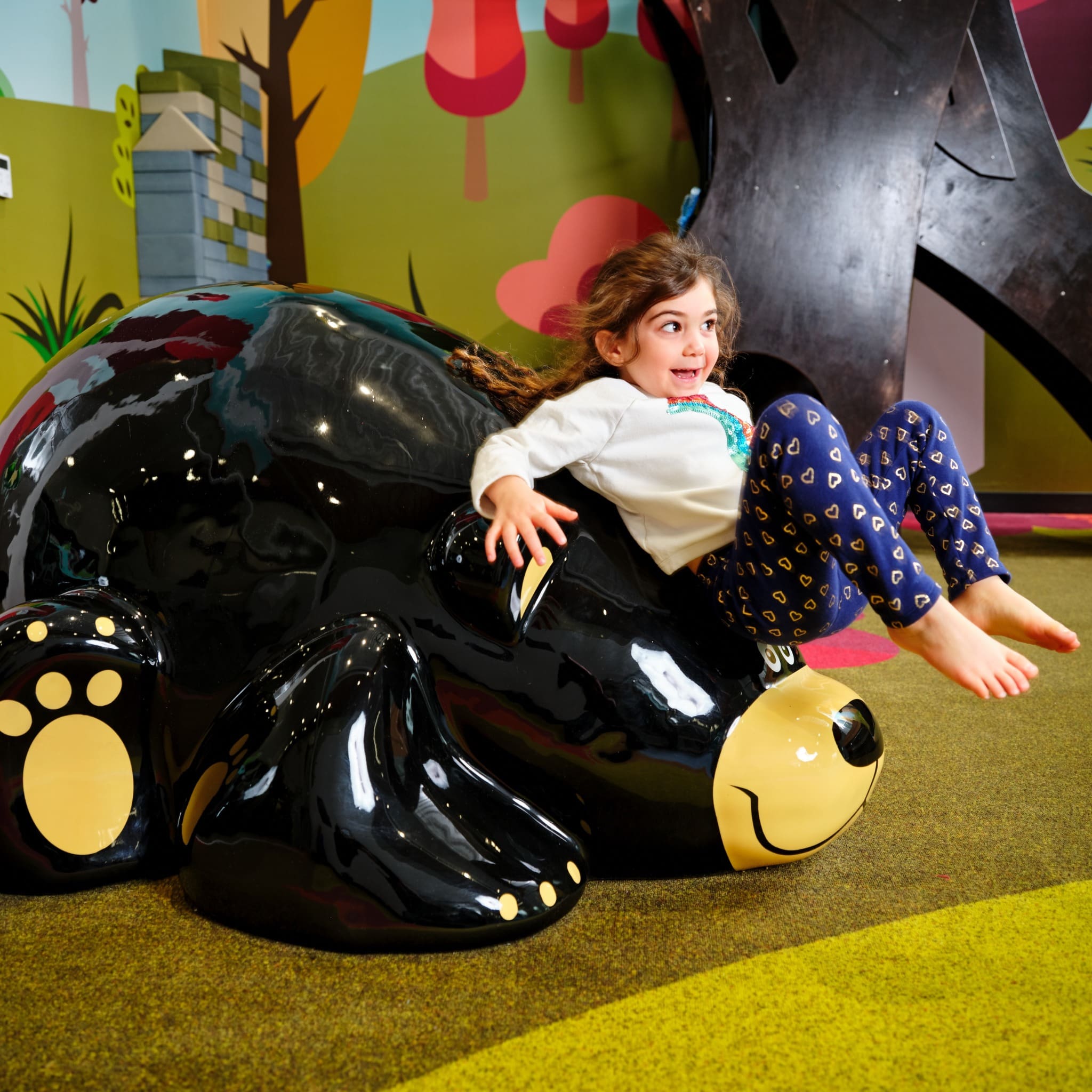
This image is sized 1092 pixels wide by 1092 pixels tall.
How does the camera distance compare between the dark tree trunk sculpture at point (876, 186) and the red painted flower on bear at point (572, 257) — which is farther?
the red painted flower on bear at point (572, 257)

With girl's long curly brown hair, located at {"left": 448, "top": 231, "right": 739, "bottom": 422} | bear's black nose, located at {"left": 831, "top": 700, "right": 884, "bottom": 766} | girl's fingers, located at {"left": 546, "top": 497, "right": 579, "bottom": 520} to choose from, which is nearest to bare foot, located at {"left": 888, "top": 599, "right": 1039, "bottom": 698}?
bear's black nose, located at {"left": 831, "top": 700, "right": 884, "bottom": 766}

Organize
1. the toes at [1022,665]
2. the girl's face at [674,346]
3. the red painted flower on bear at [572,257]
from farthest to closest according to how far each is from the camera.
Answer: the red painted flower on bear at [572,257]
the girl's face at [674,346]
the toes at [1022,665]

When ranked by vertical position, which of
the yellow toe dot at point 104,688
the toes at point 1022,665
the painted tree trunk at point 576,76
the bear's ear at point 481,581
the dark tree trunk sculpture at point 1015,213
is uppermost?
the painted tree trunk at point 576,76

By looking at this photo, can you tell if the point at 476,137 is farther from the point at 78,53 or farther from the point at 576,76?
the point at 78,53

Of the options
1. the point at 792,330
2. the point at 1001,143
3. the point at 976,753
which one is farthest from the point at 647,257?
the point at 1001,143

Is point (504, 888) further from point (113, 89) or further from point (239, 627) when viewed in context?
point (113, 89)

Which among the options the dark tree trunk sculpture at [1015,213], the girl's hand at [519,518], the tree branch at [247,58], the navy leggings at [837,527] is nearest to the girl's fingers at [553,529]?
the girl's hand at [519,518]

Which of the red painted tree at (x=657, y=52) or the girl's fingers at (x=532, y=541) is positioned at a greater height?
the red painted tree at (x=657, y=52)

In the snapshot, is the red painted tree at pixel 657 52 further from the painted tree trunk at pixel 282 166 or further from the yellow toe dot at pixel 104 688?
the yellow toe dot at pixel 104 688

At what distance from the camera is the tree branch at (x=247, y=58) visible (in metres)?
3.15

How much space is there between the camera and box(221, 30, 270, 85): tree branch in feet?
10.3

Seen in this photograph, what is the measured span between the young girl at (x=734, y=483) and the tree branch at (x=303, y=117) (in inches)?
95.0

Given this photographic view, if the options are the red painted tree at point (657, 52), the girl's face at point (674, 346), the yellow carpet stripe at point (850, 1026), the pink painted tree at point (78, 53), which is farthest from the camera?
the red painted tree at point (657, 52)

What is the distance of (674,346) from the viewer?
3.56 ft
